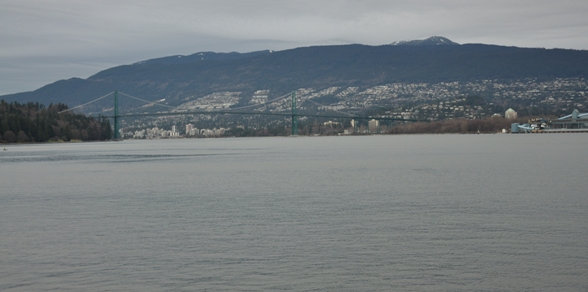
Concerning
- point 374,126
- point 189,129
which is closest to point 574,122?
point 374,126

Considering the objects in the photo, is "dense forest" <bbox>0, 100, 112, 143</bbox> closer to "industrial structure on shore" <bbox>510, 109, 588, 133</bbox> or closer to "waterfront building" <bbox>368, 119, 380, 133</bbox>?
"waterfront building" <bbox>368, 119, 380, 133</bbox>

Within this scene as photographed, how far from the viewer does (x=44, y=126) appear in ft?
389

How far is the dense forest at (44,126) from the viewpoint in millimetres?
113113

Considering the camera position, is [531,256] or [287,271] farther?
[531,256]

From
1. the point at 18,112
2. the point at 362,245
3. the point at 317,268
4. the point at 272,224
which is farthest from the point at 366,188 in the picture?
the point at 18,112

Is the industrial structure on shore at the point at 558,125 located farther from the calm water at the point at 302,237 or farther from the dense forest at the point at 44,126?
the calm water at the point at 302,237

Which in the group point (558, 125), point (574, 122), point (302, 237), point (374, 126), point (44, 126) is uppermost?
point (44, 126)

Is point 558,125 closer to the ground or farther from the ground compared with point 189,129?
farther from the ground

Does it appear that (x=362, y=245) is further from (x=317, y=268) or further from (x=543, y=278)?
(x=543, y=278)

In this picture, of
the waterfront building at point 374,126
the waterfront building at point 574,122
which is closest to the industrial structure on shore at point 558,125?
the waterfront building at point 574,122

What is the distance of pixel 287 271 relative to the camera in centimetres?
1192

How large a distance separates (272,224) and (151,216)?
12.7 ft

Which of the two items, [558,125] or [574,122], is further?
[558,125]

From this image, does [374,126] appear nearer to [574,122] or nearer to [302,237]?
[574,122]
